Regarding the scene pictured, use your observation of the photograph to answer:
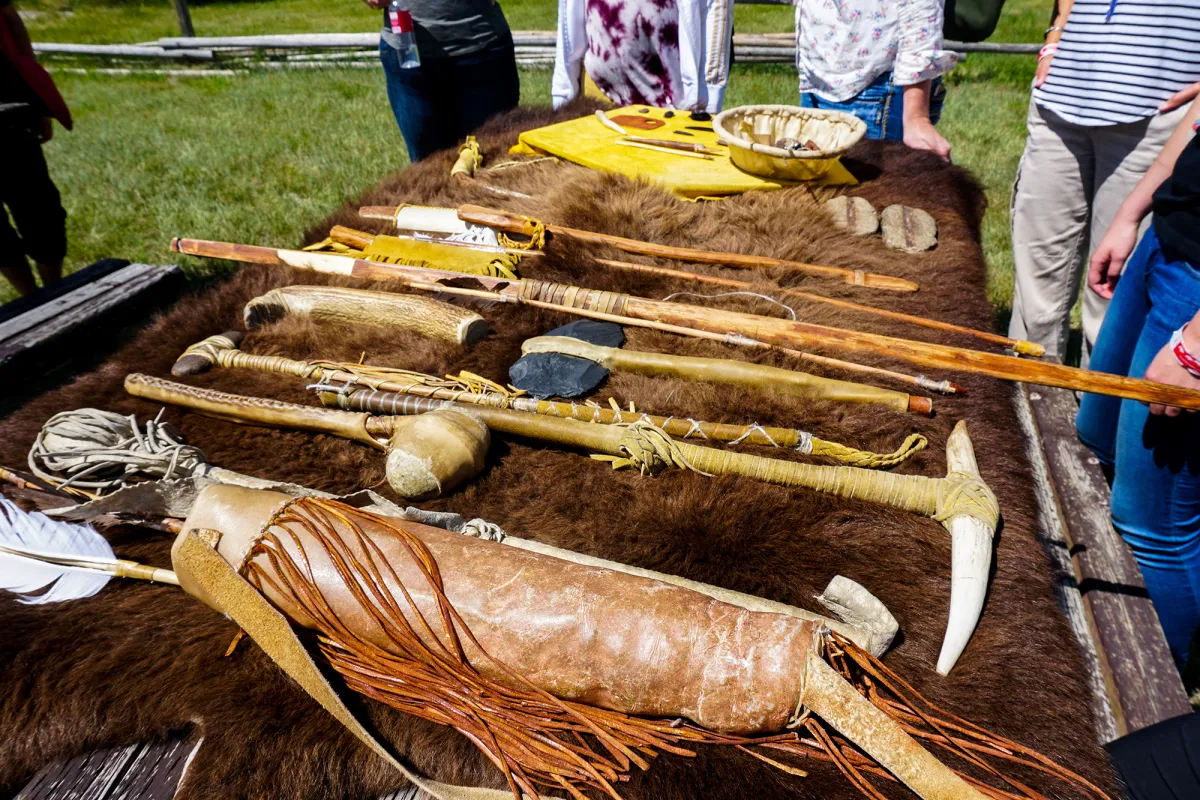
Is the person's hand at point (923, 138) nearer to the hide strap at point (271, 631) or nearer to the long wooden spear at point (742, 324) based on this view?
the long wooden spear at point (742, 324)

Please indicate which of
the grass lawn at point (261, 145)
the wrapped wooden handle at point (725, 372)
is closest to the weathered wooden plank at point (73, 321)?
the grass lawn at point (261, 145)

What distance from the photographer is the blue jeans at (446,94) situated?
3.48 metres

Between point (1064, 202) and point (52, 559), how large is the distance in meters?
3.45

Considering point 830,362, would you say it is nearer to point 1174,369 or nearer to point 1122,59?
point 1174,369

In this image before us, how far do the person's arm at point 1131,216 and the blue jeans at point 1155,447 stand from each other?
8 cm

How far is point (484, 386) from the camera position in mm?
1839

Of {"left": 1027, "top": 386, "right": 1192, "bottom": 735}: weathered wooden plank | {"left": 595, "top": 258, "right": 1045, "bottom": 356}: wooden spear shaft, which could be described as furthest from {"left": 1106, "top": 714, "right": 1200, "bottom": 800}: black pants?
{"left": 595, "top": 258, "right": 1045, "bottom": 356}: wooden spear shaft

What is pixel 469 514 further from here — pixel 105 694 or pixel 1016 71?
pixel 1016 71

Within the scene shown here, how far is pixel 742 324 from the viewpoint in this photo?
200 cm

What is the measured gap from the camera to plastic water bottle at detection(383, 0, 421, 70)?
3.15m

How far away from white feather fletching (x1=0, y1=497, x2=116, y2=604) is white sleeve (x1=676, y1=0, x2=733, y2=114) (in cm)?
324

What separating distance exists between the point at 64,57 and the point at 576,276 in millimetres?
12780

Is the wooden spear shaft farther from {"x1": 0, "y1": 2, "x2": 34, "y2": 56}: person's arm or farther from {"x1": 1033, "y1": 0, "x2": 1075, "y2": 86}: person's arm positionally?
{"x1": 0, "y1": 2, "x2": 34, "y2": 56}: person's arm

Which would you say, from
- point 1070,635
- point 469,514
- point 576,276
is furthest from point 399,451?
point 1070,635
